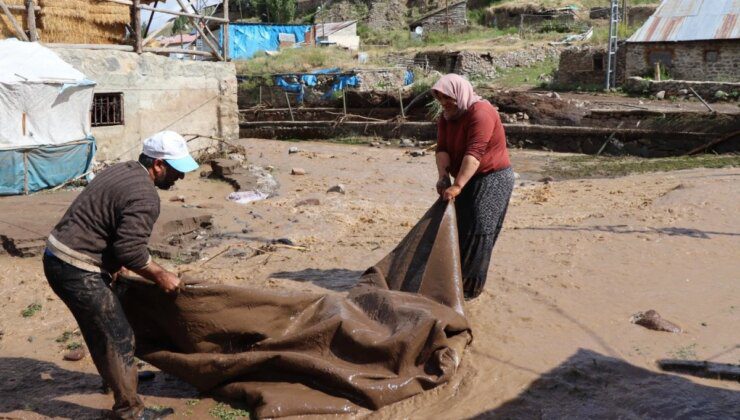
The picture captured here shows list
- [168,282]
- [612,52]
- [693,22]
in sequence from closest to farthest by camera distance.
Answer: [168,282] → [693,22] → [612,52]

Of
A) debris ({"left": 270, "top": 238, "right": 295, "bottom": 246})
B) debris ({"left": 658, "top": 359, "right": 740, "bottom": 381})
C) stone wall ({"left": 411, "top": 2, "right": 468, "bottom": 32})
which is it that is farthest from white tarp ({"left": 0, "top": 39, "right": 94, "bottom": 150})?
stone wall ({"left": 411, "top": 2, "right": 468, "bottom": 32})

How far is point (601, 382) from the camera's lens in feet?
13.8

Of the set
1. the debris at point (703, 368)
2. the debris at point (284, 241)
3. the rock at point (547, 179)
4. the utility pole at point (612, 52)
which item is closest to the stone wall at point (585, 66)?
the utility pole at point (612, 52)

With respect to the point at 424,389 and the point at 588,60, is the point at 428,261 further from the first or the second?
the point at 588,60

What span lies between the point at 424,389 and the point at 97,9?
11785 mm

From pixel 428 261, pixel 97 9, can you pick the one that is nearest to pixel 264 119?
pixel 97 9

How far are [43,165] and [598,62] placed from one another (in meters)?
22.0

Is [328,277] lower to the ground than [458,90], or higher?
lower

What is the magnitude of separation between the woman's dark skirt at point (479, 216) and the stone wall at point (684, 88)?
1931 cm

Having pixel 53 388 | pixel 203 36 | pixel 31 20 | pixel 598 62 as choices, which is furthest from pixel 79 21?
pixel 598 62

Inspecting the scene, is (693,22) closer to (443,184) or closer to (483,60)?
(483,60)

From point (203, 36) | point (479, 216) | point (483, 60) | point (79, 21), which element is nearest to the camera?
point (479, 216)

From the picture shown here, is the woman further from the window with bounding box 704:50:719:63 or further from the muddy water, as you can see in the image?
the window with bounding box 704:50:719:63

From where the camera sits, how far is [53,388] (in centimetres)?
449
